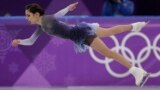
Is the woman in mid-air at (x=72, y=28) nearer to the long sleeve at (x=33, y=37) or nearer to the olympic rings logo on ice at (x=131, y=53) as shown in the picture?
the long sleeve at (x=33, y=37)

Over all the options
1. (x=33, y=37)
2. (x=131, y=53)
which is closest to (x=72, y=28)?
(x=33, y=37)

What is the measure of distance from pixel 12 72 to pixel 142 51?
1.88m

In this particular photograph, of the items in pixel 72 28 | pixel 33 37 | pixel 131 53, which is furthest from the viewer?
pixel 131 53

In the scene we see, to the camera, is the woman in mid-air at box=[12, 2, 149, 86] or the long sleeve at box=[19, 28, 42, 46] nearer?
the woman in mid-air at box=[12, 2, 149, 86]

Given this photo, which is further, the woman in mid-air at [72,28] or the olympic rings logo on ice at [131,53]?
the olympic rings logo on ice at [131,53]

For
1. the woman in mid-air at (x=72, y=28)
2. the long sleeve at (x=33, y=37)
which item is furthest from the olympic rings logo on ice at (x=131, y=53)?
the woman in mid-air at (x=72, y=28)

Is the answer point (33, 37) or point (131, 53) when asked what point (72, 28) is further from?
point (131, 53)

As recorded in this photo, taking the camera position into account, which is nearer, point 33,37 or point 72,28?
point 72,28

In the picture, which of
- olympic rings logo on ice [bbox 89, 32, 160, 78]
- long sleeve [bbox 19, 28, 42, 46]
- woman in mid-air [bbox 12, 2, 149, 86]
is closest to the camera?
woman in mid-air [bbox 12, 2, 149, 86]

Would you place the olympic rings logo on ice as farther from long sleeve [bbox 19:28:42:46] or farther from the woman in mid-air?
the woman in mid-air

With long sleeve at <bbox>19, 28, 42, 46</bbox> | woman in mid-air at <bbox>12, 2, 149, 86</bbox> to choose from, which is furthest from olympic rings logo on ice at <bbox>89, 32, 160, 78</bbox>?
woman in mid-air at <bbox>12, 2, 149, 86</bbox>

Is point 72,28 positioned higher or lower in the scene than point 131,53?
higher

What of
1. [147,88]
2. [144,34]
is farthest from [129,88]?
[144,34]

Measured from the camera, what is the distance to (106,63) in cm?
849
